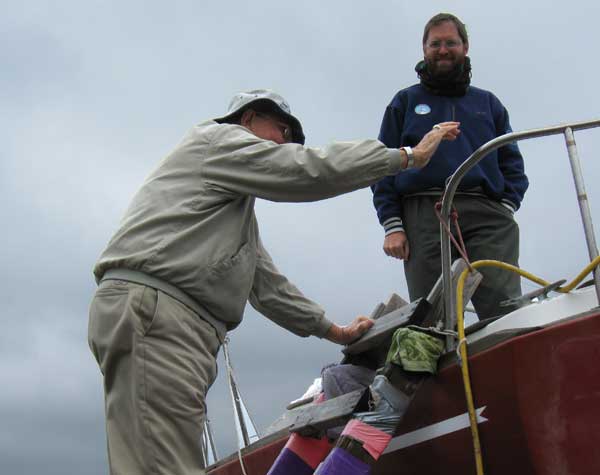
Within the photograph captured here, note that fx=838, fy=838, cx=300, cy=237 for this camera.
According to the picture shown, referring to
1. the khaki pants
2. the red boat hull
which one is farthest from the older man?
the red boat hull

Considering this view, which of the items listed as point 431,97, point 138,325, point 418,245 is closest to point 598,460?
point 138,325

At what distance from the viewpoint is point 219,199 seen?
3.73m

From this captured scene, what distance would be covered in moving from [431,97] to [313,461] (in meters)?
2.44

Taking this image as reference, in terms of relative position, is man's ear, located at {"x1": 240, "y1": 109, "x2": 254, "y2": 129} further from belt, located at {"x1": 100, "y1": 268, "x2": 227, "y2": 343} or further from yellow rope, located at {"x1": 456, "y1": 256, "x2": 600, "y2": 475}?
yellow rope, located at {"x1": 456, "y1": 256, "x2": 600, "y2": 475}

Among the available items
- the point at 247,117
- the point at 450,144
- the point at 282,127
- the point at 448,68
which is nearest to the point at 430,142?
the point at 282,127

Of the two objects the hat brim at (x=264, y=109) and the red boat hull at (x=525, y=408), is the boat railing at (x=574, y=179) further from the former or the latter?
the hat brim at (x=264, y=109)

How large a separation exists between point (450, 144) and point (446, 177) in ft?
0.82

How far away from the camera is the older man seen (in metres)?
3.33

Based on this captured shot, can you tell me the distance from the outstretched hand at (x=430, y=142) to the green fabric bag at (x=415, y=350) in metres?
0.77

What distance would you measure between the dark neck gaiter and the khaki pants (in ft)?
8.24

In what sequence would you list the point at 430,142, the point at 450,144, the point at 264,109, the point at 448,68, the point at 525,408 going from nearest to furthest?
the point at 525,408, the point at 430,142, the point at 264,109, the point at 450,144, the point at 448,68

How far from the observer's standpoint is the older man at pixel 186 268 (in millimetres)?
3334

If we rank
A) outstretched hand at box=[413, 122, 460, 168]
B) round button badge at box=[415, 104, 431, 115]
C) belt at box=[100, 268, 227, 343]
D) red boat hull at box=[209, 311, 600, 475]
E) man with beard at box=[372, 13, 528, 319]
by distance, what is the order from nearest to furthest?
red boat hull at box=[209, 311, 600, 475]
belt at box=[100, 268, 227, 343]
outstretched hand at box=[413, 122, 460, 168]
man with beard at box=[372, 13, 528, 319]
round button badge at box=[415, 104, 431, 115]

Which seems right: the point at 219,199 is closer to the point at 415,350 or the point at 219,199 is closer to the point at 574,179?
the point at 415,350
